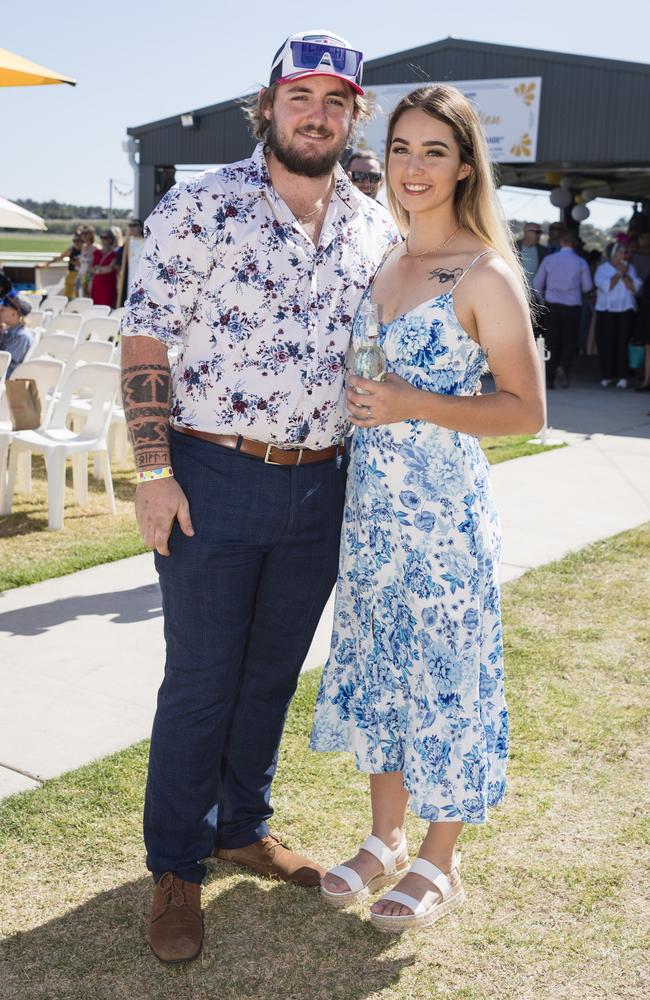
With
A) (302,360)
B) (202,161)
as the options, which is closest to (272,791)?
(302,360)

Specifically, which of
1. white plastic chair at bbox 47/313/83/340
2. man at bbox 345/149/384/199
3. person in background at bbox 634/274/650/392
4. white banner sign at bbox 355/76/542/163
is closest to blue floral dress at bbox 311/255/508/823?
man at bbox 345/149/384/199

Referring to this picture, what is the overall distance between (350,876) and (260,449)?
3.76 ft

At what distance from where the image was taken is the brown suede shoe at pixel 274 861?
2.83 m

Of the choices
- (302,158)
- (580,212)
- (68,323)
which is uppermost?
(580,212)

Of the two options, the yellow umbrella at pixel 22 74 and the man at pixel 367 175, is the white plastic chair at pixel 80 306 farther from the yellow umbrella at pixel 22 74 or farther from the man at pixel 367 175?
the man at pixel 367 175

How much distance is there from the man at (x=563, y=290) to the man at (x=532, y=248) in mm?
252

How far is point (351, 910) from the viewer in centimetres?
274

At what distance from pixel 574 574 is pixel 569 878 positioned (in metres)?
3.00

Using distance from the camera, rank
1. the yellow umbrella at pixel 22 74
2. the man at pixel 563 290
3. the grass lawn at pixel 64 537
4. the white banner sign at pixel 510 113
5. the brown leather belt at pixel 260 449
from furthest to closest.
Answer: the white banner sign at pixel 510 113
the man at pixel 563 290
the yellow umbrella at pixel 22 74
the grass lawn at pixel 64 537
the brown leather belt at pixel 260 449

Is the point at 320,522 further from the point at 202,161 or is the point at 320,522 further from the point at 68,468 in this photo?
the point at 202,161

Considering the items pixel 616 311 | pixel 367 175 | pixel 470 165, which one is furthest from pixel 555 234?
pixel 470 165

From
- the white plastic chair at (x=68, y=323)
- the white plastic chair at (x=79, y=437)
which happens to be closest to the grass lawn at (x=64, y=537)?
the white plastic chair at (x=79, y=437)

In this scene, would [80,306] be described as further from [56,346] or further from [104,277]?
[56,346]

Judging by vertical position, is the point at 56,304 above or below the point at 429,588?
above
